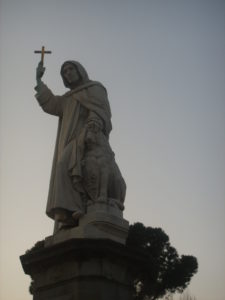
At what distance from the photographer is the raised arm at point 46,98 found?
11539mm

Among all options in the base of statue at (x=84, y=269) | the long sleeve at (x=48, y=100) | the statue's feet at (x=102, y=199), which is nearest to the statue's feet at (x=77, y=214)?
the statue's feet at (x=102, y=199)

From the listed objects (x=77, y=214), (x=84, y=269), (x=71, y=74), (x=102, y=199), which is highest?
(x=71, y=74)

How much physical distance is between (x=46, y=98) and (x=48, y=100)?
0.23 ft

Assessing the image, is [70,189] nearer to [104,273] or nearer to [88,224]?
[88,224]

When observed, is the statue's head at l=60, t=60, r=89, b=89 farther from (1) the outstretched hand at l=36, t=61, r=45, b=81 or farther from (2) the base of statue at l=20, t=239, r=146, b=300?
(2) the base of statue at l=20, t=239, r=146, b=300

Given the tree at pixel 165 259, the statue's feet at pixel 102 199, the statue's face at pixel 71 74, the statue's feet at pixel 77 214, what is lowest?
the statue's feet at pixel 77 214

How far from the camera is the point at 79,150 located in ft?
33.0

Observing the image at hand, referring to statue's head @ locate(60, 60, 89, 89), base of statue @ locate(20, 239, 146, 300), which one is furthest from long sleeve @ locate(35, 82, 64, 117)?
base of statue @ locate(20, 239, 146, 300)

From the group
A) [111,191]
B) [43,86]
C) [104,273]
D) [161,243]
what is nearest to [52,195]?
[111,191]

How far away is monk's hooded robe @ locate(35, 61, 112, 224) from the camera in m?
9.57

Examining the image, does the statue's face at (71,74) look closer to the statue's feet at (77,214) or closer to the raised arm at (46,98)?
the raised arm at (46,98)

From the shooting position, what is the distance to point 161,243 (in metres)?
31.7

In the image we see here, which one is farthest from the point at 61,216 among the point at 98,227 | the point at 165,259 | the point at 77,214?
the point at 165,259

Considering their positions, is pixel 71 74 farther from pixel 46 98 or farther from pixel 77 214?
pixel 77 214
